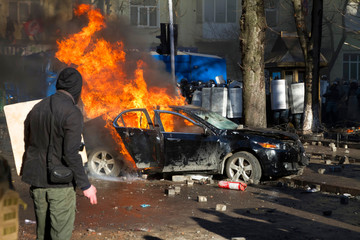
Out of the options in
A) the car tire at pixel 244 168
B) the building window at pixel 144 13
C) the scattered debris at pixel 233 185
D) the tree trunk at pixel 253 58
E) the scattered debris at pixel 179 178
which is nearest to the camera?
the scattered debris at pixel 233 185

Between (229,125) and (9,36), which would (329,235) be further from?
(9,36)

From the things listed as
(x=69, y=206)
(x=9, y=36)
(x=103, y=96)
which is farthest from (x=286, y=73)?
(x=69, y=206)

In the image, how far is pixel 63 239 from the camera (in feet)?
15.7

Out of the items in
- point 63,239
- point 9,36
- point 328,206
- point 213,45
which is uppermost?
point 213,45

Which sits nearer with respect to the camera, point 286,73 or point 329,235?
point 329,235

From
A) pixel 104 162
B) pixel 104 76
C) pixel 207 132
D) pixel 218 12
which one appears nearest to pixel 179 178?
pixel 207 132

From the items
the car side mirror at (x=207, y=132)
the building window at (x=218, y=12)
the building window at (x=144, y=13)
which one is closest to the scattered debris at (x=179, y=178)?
the car side mirror at (x=207, y=132)

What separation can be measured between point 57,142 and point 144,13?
40.6 meters

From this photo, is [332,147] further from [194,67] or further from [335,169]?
[194,67]

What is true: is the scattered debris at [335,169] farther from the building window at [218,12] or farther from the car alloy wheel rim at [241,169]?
the building window at [218,12]

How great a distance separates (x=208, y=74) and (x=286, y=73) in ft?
26.6

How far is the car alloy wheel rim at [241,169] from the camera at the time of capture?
37.2ft

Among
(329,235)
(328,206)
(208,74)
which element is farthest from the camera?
(208,74)

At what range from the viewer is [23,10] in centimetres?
1197
